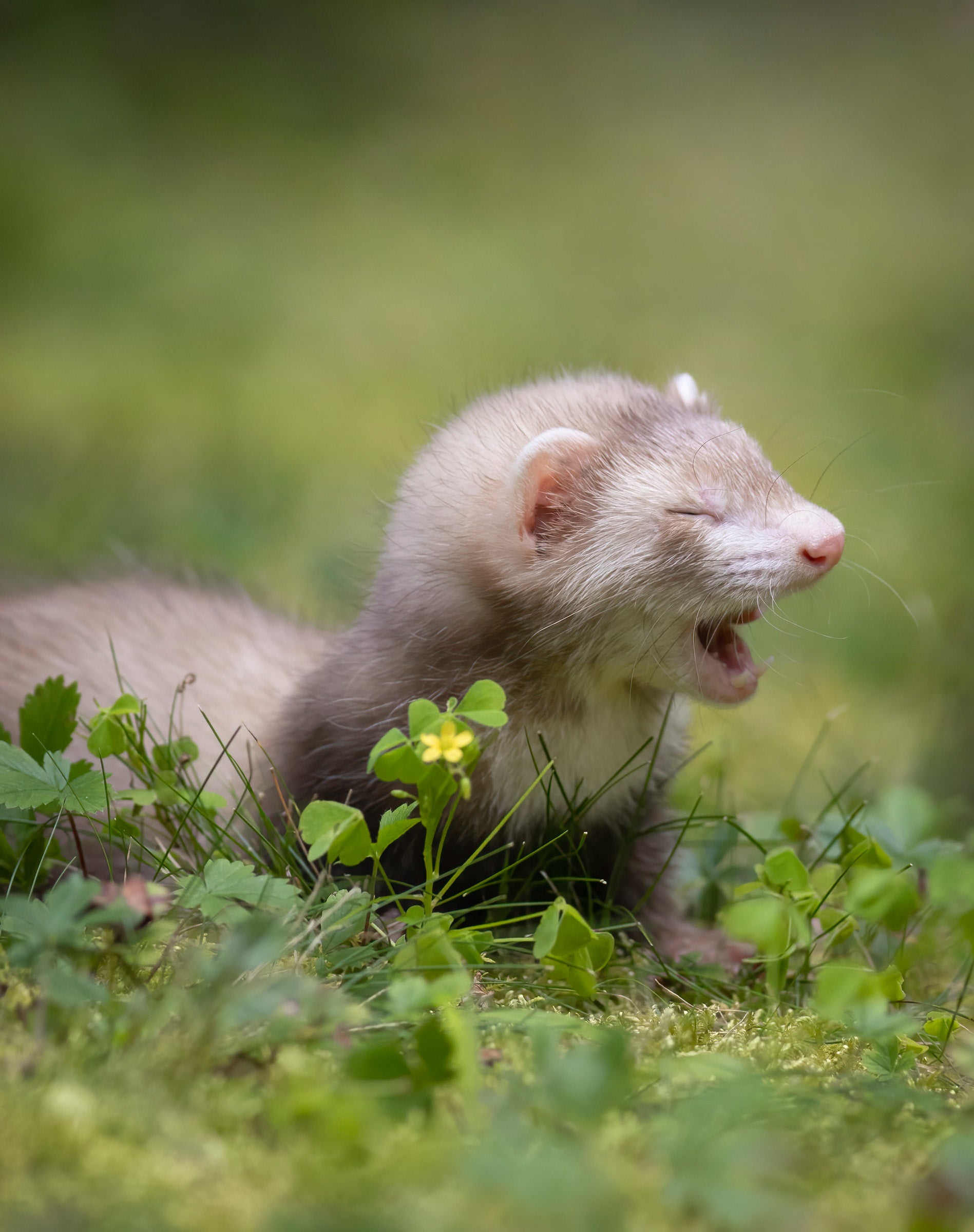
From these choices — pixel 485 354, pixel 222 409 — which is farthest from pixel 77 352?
pixel 485 354

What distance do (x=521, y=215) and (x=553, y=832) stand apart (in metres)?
9.24

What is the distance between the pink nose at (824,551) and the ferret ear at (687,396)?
1.79ft

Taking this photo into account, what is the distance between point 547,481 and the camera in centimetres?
220

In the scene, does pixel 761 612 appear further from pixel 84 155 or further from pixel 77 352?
pixel 84 155

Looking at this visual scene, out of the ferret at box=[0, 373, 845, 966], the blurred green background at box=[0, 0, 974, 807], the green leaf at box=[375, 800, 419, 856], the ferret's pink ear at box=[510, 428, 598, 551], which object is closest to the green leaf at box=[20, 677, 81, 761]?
the ferret at box=[0, 373, 845, 966]

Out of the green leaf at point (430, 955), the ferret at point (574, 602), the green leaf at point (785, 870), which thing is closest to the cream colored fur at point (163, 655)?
the ferret at point (574, 602)

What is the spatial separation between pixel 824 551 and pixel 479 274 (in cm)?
760

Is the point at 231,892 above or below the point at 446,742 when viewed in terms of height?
below

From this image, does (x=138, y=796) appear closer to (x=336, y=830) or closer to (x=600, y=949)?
(x=336, y=830)

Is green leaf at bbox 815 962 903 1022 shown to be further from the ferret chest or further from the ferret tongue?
the ferret tongue

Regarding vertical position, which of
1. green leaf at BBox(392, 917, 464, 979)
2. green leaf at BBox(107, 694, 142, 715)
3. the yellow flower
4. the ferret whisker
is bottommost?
green leaf at BBox(392, 917, 464, 979)

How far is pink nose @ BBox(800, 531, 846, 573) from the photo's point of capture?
206 centimetres

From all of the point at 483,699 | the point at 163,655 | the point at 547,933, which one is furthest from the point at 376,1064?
the point at 163,655

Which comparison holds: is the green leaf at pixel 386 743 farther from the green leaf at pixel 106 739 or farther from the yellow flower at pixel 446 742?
the green leaf at pixel 106 739
